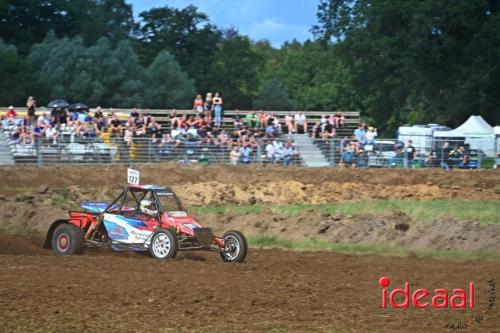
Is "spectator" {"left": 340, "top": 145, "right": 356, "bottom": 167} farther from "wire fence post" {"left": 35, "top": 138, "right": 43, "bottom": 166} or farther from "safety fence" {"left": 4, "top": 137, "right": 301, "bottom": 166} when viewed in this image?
"wire fence post" {"left": 35, "top": 138, "right": 43, "bottom": 166}

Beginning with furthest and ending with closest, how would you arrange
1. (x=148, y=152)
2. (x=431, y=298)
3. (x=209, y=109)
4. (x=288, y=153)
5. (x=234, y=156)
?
1. (x=209, y=109)
2. (x=288, y=153)
3. (x=234, y=156)
4. (x=148, y=152)
5. (x=431, y=298)

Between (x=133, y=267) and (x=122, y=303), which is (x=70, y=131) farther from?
(x=122, y=303)

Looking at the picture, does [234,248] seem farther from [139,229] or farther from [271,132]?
[271,132]

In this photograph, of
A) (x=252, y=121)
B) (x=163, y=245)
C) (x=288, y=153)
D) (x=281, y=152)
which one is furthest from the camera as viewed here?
(x=252, y=121)

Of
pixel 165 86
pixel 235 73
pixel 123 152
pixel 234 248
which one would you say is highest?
pixel 235 73

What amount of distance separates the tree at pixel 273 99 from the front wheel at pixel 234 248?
51.3 m

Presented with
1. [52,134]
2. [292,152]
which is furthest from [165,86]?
[52,134]

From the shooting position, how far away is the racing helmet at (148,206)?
53.8 ft

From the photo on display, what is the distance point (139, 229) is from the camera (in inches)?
638

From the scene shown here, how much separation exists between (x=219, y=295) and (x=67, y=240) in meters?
5.12

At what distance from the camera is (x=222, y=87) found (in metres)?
68.7

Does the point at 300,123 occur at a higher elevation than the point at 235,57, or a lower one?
lower

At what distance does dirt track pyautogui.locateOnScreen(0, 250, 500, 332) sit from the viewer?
10.4 m

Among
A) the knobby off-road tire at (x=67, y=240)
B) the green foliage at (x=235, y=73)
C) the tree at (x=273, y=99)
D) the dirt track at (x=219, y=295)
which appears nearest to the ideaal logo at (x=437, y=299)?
the dirt track at (x=219, y=295)
